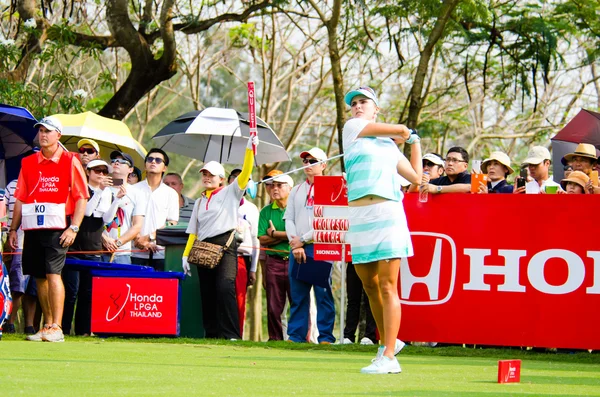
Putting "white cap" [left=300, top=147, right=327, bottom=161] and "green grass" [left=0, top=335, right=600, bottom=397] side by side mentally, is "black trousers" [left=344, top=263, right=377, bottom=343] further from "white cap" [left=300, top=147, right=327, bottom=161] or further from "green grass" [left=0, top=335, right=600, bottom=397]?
"white cap" [left=300, top=147, right=327, bottom=161]

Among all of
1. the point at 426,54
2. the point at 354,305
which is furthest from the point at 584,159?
the point at 426,54

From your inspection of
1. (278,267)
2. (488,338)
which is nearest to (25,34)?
(278,267)

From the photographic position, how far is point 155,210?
42.2ft

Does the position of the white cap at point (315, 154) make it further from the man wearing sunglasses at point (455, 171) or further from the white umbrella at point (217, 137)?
the white umbrella at point (217, 137)

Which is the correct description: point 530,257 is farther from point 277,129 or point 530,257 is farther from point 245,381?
point 277,129

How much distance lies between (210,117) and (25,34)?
5672 millimetres

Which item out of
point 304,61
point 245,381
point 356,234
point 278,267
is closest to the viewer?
point 245,381

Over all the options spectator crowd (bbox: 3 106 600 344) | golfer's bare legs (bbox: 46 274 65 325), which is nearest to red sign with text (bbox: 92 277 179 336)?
spectator crowd (bbox: 3 106 600 344)

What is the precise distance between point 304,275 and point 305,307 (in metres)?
0.38

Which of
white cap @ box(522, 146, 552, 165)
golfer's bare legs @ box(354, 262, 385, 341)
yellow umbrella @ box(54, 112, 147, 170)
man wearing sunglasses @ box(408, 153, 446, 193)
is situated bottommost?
golfer's bare legs @ box(354, 262, 385, 341)

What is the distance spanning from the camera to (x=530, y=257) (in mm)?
10109

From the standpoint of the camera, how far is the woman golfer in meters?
7.63

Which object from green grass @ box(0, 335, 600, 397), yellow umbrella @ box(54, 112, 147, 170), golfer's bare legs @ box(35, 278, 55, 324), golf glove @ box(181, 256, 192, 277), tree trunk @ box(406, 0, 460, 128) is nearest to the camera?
green grass @ box(0, 335, 600, 397)

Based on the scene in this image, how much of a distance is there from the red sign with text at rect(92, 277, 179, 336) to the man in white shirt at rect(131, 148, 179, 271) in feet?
3.68
